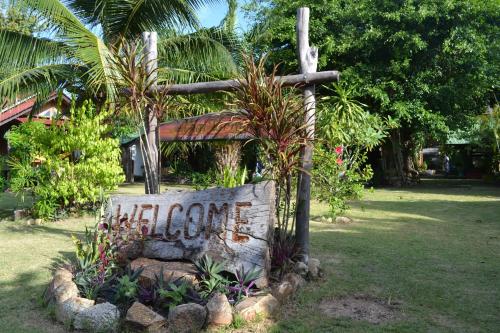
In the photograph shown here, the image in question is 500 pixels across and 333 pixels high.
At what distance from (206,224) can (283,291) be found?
115 cm

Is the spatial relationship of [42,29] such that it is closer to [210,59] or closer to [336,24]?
[210,59]

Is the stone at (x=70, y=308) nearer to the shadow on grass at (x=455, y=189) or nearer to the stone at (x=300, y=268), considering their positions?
the stone at (x=300, y=268)

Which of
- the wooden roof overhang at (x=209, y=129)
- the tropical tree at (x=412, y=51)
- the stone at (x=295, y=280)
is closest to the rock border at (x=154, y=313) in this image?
the stone at (x=295, y=280)

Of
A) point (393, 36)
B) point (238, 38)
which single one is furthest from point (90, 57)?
point (393, 36)

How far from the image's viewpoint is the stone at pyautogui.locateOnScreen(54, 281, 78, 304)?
4336 millimetres

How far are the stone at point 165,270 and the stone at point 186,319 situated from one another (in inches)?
24.2

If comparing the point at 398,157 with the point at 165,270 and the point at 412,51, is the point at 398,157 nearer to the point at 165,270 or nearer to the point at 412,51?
the point at 412,51

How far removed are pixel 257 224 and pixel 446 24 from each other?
49.1 ft

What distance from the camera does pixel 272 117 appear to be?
4914mm

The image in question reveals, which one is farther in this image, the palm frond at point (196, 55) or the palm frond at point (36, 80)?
the palm frond at point (196, 55)

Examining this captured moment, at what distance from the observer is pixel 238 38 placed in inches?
515

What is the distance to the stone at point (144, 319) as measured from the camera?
12.8 feet

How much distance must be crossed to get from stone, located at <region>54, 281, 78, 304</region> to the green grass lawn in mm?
214

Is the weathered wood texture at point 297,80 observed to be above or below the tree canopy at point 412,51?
below
